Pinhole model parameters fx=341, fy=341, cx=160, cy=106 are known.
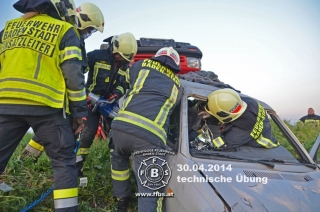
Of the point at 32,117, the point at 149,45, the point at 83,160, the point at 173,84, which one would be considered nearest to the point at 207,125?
the point at 173,84

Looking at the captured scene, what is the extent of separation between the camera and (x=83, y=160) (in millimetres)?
4180

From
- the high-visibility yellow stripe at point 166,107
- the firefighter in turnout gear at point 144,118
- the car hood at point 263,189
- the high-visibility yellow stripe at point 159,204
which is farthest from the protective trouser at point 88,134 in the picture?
the car hood at point 263,189

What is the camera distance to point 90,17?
402cm

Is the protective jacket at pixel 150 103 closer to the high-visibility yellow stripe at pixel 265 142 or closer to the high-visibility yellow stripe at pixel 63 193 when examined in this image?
the high-visibility yellow stripe at pixel 63 193

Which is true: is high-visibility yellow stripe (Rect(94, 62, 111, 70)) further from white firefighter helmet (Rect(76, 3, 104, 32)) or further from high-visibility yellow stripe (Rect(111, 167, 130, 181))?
high-visibility yellow stripe (Rect(111, 167, 130, 181))

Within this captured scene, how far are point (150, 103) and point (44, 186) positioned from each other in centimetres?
162

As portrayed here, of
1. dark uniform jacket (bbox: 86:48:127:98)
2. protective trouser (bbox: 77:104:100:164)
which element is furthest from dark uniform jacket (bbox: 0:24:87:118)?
dark uniform jacket (bbox: 86:48:127:98)

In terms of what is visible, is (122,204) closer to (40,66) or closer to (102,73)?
(40,66)

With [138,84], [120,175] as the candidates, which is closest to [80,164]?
[120,175]

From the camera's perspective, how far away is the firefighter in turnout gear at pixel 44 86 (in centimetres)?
264

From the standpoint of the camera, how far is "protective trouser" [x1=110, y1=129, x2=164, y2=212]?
283cm

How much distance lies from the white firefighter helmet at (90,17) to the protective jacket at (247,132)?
1921 millimetres

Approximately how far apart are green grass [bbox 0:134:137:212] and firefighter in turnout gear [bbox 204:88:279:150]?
115 centimetres

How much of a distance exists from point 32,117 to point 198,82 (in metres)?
1.95
